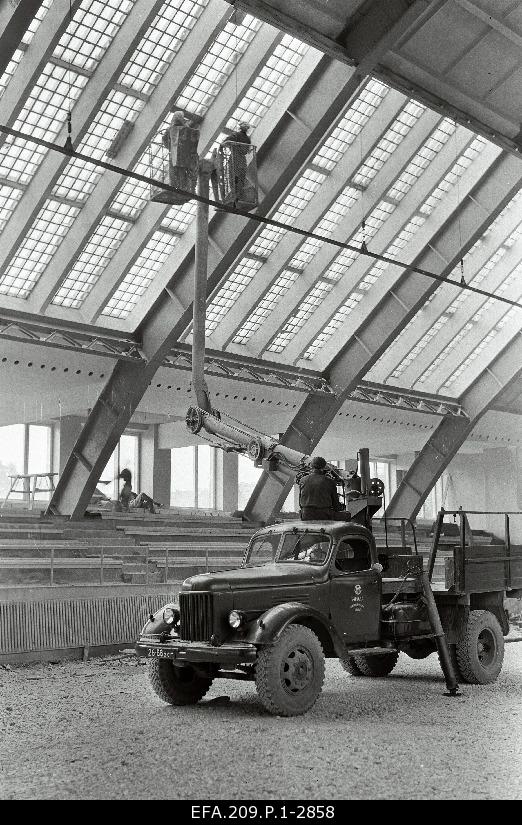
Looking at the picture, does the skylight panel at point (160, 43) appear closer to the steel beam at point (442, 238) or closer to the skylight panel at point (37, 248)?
the skylight panel at point (37, 248)

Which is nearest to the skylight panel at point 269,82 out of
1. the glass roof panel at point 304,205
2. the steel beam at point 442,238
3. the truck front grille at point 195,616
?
the glass roof panel at point 304,205

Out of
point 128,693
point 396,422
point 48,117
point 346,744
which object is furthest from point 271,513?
point 346,744

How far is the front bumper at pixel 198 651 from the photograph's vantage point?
866 centimetres

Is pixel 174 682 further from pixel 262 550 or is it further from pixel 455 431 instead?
pixel 455 431

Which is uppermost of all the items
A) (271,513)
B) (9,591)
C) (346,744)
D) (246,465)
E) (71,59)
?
(71,59)

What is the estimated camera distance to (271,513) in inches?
944

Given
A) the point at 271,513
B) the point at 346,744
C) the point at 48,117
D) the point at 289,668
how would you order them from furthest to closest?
the point at 271,513 < the point at 48,117 < the point at 289,668 < the point at 346,744

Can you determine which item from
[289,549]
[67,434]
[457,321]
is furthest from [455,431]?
[289,549]

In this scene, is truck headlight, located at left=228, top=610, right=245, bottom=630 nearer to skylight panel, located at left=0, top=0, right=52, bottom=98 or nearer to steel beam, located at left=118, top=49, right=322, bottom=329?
skylight panel, located at left=0, top=0, right=52, bottom=98

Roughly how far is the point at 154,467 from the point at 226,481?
336cm

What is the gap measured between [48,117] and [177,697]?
9643 millimetres

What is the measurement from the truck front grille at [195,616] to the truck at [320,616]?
1 cm

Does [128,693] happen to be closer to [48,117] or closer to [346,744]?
[346,744]

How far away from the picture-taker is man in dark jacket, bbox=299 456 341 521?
1084 cm
